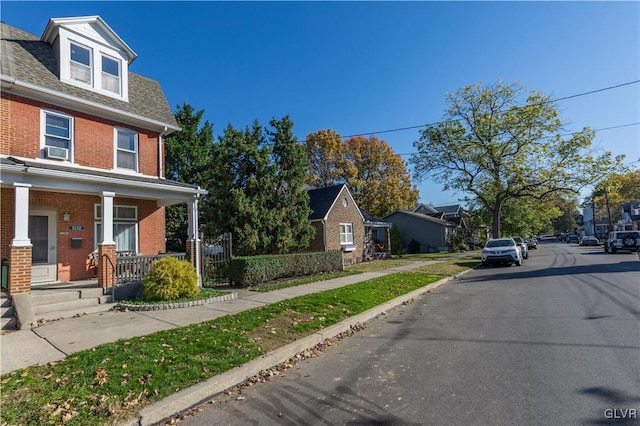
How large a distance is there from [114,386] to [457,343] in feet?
16.8

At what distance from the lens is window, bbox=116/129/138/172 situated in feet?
42.0

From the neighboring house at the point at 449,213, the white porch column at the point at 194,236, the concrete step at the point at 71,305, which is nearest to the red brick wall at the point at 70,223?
the white porch column at the point at 194,236

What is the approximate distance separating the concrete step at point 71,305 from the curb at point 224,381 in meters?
5.78

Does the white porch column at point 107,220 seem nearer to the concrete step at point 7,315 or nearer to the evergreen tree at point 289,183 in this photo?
the concrete step at point 7,315

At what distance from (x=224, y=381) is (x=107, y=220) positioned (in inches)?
301

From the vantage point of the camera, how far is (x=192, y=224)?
1270 centimetres

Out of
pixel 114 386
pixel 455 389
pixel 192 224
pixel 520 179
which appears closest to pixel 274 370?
pixel 114 386

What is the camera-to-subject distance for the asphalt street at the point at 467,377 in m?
3.63

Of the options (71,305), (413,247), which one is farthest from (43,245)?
(413,247)

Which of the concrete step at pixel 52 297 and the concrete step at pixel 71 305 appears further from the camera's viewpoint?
the concrete step at pixel 52 297

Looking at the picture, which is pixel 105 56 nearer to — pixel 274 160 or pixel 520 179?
pixel 274 160

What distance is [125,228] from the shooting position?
13.0 m

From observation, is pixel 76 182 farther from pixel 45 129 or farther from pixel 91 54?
pixel 91 54

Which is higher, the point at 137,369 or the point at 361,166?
the point at 361,166
